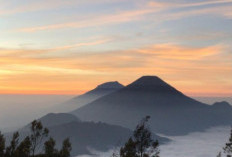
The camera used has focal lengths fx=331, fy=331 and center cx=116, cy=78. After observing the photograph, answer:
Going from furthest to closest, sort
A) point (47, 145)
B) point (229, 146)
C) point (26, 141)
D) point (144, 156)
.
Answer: point (47, 145)
point (26, 141)
point (229, 146)
point (144, 156)

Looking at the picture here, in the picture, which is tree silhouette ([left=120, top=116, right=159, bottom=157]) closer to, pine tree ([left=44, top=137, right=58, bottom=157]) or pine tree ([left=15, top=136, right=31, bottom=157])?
pine tree ([left=15, top=136, right=31, bottom=157])

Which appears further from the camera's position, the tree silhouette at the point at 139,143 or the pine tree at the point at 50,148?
the pine tree at the point at 50,148

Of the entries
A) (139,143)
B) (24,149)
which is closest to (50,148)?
(24,149)

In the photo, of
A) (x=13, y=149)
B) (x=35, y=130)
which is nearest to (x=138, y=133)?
(x=35, y=130)

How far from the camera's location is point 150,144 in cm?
6675

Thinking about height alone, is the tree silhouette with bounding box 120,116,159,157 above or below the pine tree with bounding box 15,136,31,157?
above

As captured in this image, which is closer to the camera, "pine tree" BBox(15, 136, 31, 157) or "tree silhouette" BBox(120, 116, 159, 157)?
"tree silhouette" BBox(120, 116, 159, 157)

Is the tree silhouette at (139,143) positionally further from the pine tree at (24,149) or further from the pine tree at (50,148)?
the pine tree at (50,148)

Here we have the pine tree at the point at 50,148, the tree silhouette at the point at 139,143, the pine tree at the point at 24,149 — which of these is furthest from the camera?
the pine tree at the point at 50,148

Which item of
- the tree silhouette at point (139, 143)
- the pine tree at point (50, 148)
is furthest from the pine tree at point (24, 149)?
the tree silhouette at point (139, 143)

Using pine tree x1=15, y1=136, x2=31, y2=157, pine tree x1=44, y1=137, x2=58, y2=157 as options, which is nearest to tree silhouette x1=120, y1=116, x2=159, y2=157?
pine tree x1=15, y1=136, x2=31, y2=157

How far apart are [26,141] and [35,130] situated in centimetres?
338

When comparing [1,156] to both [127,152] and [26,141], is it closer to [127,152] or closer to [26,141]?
[26,141]

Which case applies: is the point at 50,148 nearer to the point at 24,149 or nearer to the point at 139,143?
the point at 24,149
